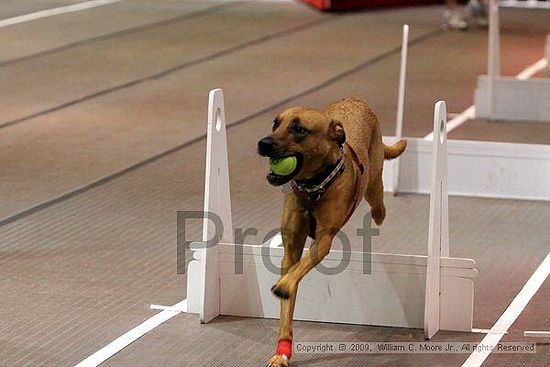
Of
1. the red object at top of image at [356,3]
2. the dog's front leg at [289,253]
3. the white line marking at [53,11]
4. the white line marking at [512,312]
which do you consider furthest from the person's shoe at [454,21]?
the dog's front leg at [289,253]

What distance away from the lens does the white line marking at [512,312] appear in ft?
15.5

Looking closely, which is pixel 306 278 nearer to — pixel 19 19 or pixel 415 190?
pixel 415 190

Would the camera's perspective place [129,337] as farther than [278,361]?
Yes

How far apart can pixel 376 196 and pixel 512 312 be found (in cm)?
72

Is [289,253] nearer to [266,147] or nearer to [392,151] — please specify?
[266,147]

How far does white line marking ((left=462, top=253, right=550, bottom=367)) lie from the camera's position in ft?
15.5

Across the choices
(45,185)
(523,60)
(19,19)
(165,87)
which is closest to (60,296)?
(45,185)

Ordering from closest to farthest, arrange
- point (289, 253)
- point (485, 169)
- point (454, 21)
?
point (289, 253) < point (485, 169) < point (454, 21)

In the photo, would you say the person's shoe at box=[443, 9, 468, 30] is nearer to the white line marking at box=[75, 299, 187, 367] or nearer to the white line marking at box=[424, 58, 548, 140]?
the white line marking at box=[424, 58, 548, 140]

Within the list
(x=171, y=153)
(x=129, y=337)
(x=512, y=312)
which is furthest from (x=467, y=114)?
(x=129, y=337)

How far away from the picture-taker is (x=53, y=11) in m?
17.0

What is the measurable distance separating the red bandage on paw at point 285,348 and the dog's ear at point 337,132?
0.71 meters

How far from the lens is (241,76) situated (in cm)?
1221

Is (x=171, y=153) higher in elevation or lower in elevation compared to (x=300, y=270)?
lower
